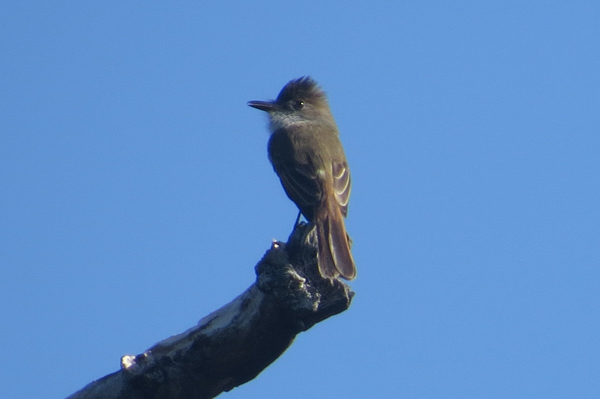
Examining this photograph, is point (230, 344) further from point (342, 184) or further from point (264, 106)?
point (264, 106)

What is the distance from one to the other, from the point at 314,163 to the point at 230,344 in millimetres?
3444

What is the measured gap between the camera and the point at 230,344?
208 inches

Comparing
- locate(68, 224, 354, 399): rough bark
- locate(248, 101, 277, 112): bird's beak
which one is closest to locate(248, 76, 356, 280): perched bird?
locate(248, 101, 277, 112): bird's beak

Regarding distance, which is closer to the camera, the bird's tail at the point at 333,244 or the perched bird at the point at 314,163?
the bird's tail at the point at 333,244

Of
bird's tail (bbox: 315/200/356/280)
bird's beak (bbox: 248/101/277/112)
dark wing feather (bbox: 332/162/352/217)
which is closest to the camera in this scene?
bird's tail (bbox: 315/200/356/280)

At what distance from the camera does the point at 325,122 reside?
10383 mm

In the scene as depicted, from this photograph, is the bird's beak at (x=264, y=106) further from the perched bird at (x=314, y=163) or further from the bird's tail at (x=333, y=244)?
the bird's tail at (x=333, y=244)

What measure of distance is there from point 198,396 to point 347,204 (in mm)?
3164

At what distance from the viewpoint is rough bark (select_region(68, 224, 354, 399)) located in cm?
523

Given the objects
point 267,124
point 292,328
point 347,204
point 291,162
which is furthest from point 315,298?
point 267,124

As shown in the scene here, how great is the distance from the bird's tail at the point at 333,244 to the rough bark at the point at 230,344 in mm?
236

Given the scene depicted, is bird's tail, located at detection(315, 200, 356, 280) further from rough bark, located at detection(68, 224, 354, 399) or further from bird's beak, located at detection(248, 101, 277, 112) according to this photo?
bird's beak, located at detection(248, 101, 277, 112)

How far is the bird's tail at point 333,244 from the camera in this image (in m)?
5.63

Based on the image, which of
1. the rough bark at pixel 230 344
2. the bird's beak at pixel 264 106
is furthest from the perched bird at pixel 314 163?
the rough bark at pixel 230 344
